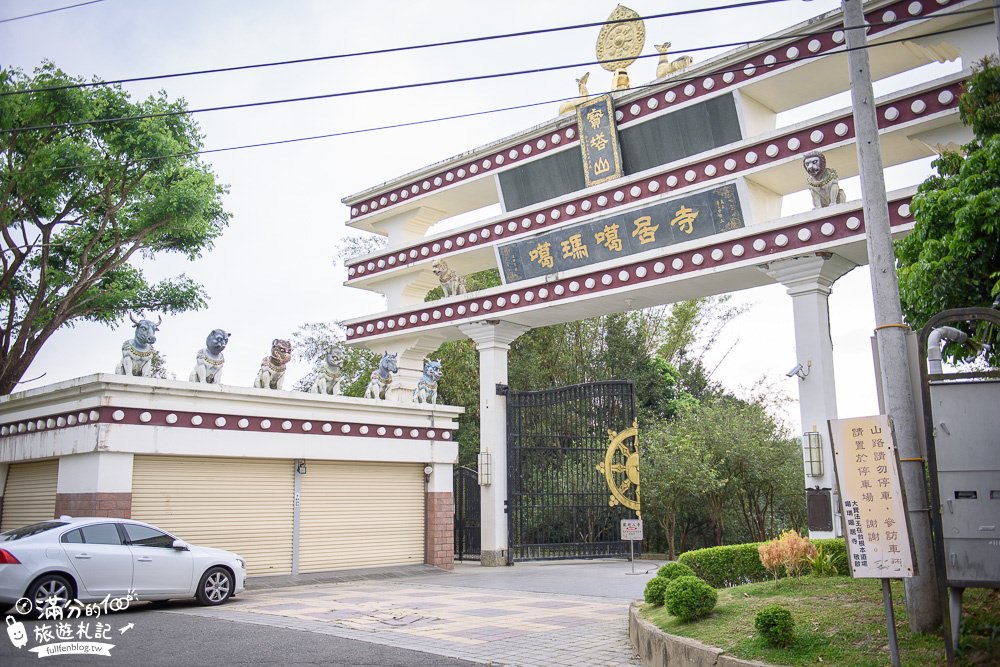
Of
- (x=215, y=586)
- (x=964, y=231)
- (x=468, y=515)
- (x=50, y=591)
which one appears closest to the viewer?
(x=964, y=231)

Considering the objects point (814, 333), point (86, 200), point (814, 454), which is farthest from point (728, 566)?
point (86, 200)

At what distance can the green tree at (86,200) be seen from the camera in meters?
20.2

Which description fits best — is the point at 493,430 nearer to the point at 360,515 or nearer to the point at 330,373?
the point at 360,515

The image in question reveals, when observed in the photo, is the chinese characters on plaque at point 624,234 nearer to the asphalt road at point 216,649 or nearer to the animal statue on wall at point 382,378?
the animal statue on wall at point 382,378

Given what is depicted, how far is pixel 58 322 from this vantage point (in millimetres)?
21656

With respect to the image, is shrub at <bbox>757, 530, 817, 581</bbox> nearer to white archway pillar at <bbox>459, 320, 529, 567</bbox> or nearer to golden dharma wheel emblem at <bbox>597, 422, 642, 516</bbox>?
golden dharma wheel emblem at <bbox>597, 422, 642, 516</bbox>

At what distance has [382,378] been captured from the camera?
19.3 metres

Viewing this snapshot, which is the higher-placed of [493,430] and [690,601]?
[493,430]

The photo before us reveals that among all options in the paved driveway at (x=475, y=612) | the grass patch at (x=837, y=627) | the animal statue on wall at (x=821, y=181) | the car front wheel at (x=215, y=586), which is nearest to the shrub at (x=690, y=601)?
the grass patch at (x=837, y=627)

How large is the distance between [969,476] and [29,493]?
50.7ft

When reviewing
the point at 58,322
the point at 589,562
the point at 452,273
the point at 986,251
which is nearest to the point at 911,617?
the point at 986,251

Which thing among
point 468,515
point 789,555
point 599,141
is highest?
point 599,141

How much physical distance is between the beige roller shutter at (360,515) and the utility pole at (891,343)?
1198 cm

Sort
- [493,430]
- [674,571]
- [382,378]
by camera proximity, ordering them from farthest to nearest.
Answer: [493,430], [382,378], [674,571]
